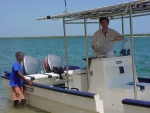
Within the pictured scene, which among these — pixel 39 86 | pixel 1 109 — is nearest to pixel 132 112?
pixel 39 86

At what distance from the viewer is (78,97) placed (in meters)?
6.76

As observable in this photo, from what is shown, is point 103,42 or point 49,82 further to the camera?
point 49,82

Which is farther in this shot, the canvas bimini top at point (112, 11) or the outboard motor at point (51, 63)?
the outboard motor at point (51, 63)

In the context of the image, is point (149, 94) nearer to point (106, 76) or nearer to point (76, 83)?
point (106, 76)

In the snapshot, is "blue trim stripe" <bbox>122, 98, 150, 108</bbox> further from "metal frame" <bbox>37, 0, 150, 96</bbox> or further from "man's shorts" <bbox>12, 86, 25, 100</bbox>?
"man's shorts" <bbox>12, 86, 25, 100</bbox>

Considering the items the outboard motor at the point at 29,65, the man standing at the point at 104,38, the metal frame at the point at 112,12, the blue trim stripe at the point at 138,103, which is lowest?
the blue trim stripe at the point at 138,103

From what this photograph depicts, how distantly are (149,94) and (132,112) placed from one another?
1.15 meters

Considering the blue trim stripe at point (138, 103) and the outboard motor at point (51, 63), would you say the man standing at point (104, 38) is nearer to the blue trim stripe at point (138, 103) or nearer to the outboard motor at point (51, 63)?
the blue trim stripe at point (138, 103)

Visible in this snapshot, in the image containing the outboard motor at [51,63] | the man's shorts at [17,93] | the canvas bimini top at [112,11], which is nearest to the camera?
the canvas bimini top at [112,11]

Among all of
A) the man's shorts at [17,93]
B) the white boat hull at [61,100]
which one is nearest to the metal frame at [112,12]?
the white boat hull at [61,100]

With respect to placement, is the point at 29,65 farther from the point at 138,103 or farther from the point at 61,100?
the point at 138,103

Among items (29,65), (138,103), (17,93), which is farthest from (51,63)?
(138,103)

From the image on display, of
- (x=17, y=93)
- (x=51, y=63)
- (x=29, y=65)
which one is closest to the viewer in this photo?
(x=17, y=93)

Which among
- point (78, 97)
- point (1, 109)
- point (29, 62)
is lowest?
point (1, 109)
